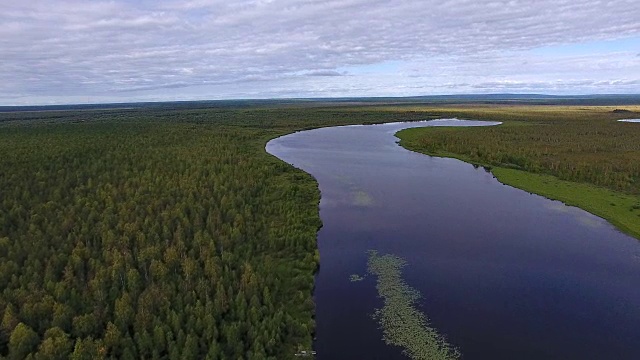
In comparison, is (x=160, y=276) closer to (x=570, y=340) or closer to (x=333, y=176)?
(x=570, y=340)

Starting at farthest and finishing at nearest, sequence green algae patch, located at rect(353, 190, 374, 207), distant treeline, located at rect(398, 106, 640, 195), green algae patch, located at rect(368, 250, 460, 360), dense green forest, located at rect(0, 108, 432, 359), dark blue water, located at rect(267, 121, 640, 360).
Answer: distant treeline, located at rect(398, 106, 640, 195) < green algae patch, located at rect(353, 190, 374, 207) < dark blue water, located at rect(267, 121, 640, 360) < green algae patch, located at rect(368, 250, 460, 360) < dense green forest, located at rect(0, 108, 432, 359)

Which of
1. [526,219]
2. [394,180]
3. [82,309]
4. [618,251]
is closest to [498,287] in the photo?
[618,251]

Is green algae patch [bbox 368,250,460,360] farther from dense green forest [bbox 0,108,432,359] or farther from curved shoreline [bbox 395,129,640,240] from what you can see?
curved shoreline [bbox 395,129,640,240]

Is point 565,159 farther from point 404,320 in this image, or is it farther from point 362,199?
point 404,320

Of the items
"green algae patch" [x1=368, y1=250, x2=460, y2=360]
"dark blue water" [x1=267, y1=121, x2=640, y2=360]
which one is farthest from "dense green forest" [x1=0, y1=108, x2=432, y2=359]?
"green algae patch" [x1=368, y1=250, x2=460, y2=360]

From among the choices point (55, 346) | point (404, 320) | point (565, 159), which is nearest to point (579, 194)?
point (565, 159)

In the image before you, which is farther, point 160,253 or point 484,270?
point 484,270

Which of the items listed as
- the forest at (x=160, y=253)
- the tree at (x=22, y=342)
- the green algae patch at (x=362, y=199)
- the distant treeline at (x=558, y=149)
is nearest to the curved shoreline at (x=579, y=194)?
the distant treeline at (x=558, y=149)
